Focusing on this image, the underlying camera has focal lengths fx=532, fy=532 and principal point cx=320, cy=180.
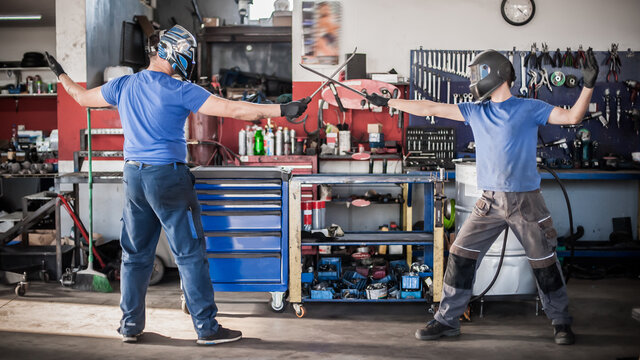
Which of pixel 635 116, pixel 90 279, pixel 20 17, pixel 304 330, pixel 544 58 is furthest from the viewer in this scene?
pixel 20 17

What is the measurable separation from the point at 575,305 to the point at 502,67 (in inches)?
79.7

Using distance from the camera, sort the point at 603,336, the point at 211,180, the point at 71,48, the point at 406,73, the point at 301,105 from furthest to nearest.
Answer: the point at 406,73 → the point at 71,48 → the point at 211,180 → the point at 603,336 → the point at 301,105

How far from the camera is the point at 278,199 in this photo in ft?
12.0

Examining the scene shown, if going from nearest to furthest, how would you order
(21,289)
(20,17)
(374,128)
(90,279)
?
(21,289), (90,279), (374,128), (20,17)

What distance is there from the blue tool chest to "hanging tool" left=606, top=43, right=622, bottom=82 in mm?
4104

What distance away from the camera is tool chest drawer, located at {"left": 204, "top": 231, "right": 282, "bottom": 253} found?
3.62 m

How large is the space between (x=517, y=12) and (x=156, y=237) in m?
4.55

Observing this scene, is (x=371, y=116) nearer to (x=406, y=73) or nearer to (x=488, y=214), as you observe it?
(x=406, y=73)

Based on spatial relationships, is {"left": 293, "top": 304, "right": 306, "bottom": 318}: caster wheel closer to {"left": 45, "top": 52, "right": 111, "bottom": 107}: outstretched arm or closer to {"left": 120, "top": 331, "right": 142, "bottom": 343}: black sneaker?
{"left": 120, "top": 331, "right": 142, "bottom": 343}: black sneaker

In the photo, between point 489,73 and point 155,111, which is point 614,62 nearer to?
point 489,73

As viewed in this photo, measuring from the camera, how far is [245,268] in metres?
3.65

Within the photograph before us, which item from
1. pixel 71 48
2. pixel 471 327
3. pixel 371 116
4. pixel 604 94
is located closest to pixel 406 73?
pixel 371 116

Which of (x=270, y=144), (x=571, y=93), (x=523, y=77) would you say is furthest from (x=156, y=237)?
(x=571, y=93)

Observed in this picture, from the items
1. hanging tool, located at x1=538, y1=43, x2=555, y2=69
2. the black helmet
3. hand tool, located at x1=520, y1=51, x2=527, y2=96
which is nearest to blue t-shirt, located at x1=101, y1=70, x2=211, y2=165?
the black helmet
